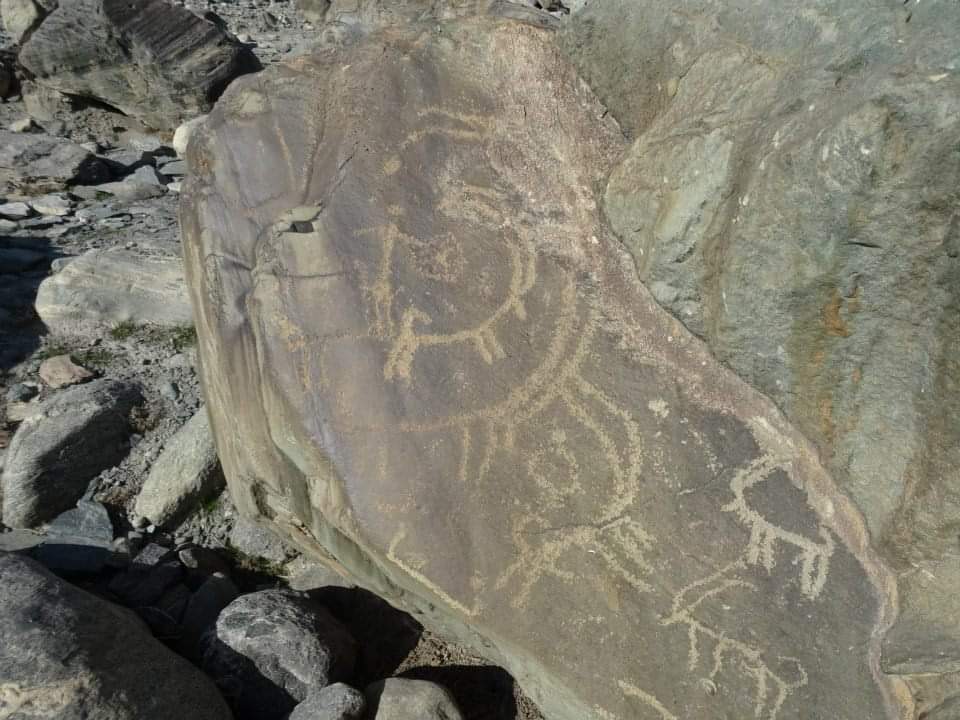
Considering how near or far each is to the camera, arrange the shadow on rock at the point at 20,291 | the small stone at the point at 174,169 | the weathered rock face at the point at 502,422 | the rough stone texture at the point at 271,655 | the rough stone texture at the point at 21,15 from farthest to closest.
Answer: the rough stone texture at the point at 21,15 → the small stone at the point at 174,169 → the shadow on rock at the point at 20,291 → the rough stone texture at the point at 271,655 → the weathered rock face at the point at 502,422

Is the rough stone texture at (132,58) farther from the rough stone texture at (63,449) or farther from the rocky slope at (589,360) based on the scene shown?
the rocky slope at (589,360)

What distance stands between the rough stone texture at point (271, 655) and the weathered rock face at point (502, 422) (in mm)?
324

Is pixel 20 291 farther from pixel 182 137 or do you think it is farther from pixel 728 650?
pixel 728 650

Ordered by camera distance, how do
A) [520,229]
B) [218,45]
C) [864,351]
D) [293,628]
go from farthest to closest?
[218,45]
[293,628]
[520,229]
[864,351]

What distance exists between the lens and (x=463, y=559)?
1667mm

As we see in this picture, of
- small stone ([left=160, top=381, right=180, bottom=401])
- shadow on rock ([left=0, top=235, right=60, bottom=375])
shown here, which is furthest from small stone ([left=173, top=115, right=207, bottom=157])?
small stone ([left=160, top=381, right=180, bottom=401])

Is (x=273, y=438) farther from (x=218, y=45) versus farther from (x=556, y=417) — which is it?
(x=218, y=45)

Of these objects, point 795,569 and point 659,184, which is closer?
point 795,569

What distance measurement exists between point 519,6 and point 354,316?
104cm

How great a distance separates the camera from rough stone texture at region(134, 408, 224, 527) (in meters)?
2.49

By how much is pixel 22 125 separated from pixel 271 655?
162 inches

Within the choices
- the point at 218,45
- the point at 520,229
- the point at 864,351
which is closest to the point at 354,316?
the point at 520,229

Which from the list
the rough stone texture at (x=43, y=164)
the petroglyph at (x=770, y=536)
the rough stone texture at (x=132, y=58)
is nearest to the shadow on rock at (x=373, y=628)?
the petroglyph at (x=770, y=536)

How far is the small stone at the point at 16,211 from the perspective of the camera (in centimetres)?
373
